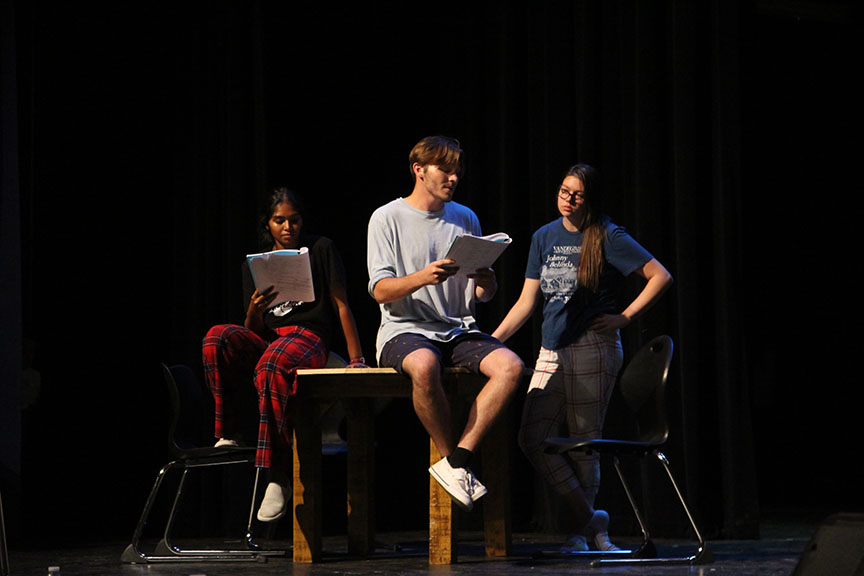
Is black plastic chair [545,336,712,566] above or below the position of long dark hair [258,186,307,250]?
below

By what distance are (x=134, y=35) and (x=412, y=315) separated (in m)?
2.40

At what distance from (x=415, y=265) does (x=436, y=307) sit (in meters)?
0.17

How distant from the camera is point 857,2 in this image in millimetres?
6391

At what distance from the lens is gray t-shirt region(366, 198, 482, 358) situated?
386cm

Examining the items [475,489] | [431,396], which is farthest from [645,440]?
[431,396]

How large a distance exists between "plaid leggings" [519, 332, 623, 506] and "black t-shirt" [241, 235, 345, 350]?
2.72 feet

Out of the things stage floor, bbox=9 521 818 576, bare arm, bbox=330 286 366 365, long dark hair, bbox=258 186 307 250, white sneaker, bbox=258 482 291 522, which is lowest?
stage floor, bbox=9 521 818 576

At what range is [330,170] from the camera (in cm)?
562

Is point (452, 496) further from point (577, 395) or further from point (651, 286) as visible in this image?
point (651, 286)

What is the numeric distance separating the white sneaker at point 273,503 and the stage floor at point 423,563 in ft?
0.54

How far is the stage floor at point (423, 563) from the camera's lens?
3.47 meters

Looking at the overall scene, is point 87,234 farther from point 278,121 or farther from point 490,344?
point 490,344

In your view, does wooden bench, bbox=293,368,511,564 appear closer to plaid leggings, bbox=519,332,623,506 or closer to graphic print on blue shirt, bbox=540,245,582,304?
plaid leggings, bbox=519,332,623,506

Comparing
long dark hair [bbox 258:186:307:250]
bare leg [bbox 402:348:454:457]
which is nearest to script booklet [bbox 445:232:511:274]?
bare leg [bbox 402:348:454:457]
